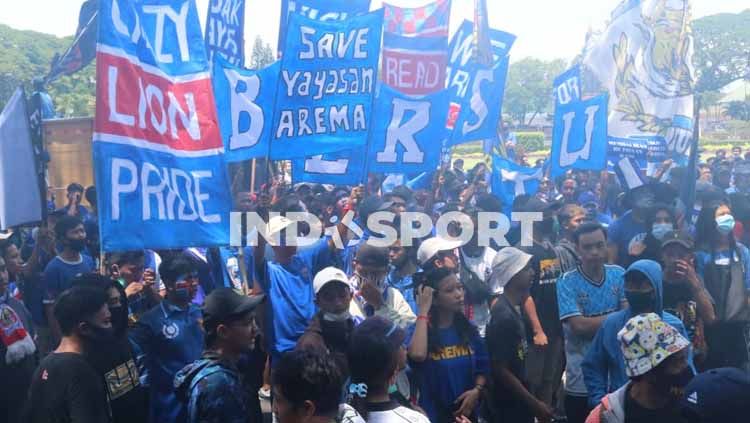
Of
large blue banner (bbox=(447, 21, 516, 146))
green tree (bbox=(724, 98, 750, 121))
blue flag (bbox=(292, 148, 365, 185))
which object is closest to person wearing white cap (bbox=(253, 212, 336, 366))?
blue flag (bbox=(292, 148, 365, 185))

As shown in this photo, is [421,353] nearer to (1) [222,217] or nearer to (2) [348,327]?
(2) [348,327]

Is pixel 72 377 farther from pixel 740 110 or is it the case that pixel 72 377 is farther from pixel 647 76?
pixel 740 110

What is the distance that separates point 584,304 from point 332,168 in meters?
3.70

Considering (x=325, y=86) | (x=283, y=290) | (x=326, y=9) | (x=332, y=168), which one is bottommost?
(x=283, y=290)

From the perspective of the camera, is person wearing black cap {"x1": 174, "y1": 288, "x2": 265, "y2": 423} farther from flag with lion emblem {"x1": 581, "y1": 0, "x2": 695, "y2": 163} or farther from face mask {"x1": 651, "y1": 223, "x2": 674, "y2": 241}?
flag with lion emblem {"x1": 581, "y1": 0, "x2": 695, "y2": 163}

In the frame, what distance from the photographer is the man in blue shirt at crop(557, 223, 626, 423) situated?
459cm

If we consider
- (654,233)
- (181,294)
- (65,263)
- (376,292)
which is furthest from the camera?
(654,233)

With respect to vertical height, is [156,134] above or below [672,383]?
above

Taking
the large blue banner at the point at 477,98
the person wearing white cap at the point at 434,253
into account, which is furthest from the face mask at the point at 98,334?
the large blue banner at the point at 477,98

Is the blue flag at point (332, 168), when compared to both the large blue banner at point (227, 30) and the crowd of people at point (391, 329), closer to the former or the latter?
the crowd of people at point (391, 329)

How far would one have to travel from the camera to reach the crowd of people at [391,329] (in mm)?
3062

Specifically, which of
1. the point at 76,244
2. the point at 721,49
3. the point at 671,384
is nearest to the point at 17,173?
the point at 76,244

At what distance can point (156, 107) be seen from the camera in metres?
4.35

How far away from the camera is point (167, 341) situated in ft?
13.3
